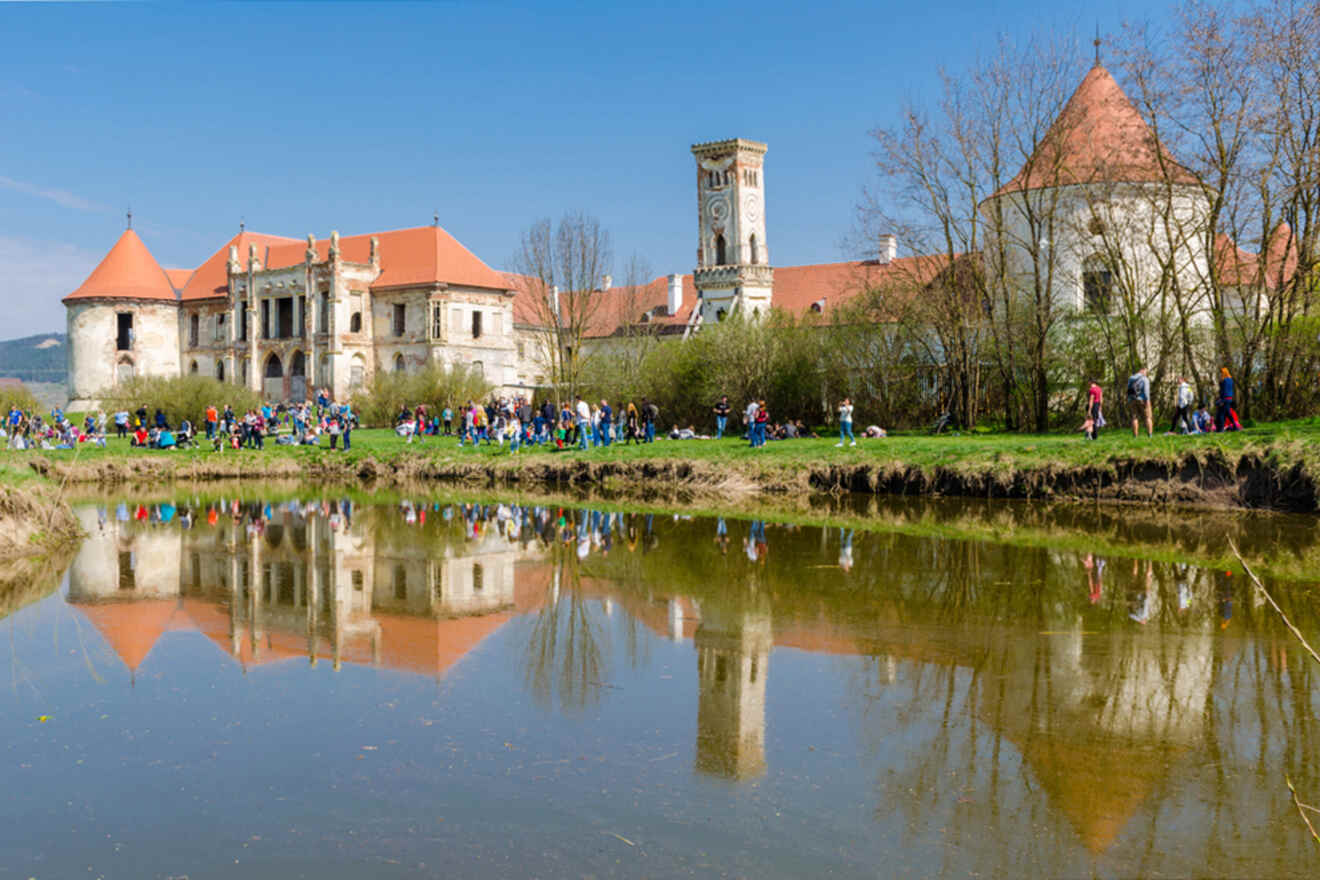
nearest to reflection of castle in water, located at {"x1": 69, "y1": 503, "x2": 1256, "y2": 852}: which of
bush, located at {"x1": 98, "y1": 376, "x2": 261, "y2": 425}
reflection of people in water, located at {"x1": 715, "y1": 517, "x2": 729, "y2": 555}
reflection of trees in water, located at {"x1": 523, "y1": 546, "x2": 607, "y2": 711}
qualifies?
reflection of trees in water, located at {"x1": 523, "y1": 546, "x2": 607, "y2": 711}

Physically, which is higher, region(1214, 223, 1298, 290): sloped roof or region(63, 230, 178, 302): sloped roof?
region(63, 230, 178, 302): sloped roof

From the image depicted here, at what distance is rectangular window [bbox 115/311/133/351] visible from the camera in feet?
209

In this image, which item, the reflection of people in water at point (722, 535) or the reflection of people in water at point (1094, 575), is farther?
the reflection of people in water at point (722, 535)

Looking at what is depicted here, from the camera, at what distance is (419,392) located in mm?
45000

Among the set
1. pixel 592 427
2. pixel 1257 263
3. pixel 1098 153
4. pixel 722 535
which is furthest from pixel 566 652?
pixel 1098 153

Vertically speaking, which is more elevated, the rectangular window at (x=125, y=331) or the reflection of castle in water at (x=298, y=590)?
the rectangular window at (x=125, y=331)

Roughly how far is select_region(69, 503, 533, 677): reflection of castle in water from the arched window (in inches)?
689

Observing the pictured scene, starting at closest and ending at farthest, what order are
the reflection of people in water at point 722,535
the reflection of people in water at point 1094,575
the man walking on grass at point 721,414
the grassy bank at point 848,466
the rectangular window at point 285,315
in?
1. the reflection of people in water at point 1094,575
2. the reflection of people in water at point 722,535
3. the grassy bank at point 848,466
4. the man walking on grass at point 721,414
5. the rectangular window at point 285,315

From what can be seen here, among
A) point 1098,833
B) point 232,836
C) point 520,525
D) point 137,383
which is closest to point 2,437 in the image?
point 137,383

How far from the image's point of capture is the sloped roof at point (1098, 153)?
24375 millimetres

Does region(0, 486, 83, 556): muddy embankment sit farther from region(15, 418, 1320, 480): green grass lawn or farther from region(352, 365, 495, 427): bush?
region(352, 365, 495, 427): bush

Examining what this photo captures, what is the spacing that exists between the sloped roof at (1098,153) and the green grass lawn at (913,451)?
594cm

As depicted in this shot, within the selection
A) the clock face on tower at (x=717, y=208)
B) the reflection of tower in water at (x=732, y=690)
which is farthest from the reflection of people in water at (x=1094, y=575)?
the clock face on tower at (x=717, y=208)

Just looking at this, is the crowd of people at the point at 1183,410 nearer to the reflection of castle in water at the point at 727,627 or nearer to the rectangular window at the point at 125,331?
the reflection of castle in water at the point at 727,627
